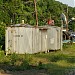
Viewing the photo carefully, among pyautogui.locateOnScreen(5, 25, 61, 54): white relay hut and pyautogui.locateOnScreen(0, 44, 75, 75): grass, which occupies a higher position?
pyautogui.locateOnScreen(5, 25, 61, 54): white relay hut

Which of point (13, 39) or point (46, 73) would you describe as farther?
point (13, 39)

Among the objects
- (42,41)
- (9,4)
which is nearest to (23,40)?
(42,41)

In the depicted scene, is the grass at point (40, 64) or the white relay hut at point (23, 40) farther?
the white relay hut at point (23, 40)

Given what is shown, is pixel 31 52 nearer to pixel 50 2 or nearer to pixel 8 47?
pixel 8 47

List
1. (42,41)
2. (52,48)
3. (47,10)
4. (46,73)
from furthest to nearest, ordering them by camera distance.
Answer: (47,10) → (52,48) → (42,41) → (46,73)

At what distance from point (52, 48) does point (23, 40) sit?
5.03m

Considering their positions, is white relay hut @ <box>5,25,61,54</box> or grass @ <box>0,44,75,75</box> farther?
white relay hut @ <box>5,25,61,54</box>

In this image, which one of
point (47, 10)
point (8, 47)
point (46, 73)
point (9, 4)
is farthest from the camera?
point (47, 10)

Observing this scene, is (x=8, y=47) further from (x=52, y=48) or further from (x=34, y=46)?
(x=52, y=48)

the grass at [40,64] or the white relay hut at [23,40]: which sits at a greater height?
the white relay hut at [23,40]

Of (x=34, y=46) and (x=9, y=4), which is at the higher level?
(x=9, y=4)

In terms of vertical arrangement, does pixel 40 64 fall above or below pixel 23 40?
below

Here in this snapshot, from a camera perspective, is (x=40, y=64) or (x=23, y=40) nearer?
(x=40, y=64)

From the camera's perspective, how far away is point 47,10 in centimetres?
8244
